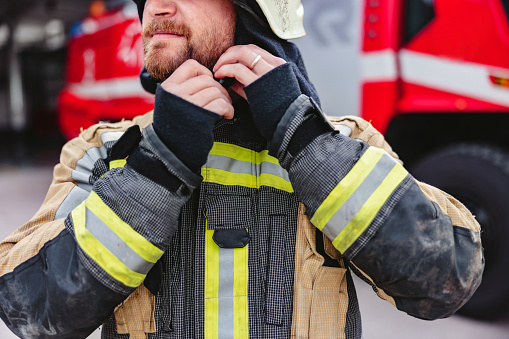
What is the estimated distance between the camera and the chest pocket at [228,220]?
105cm

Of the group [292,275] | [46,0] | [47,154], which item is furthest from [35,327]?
[46,0]

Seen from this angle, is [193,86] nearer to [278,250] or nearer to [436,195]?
[278,250]

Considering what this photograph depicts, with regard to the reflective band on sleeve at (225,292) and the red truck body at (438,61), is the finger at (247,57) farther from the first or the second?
the red truck body at (438,61)

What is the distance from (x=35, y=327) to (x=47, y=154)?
12141 mm

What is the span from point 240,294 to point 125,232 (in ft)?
0.98

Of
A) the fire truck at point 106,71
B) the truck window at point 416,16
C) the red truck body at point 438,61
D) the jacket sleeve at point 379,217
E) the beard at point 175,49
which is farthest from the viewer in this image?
the fire truck at point 106,71

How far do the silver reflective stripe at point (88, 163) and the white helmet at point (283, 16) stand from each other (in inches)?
19.1

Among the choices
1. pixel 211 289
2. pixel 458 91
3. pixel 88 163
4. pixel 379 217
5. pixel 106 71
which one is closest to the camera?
pixel 379 217

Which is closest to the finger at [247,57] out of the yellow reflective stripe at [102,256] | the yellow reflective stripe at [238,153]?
the yellow reflective stripe at [238,153]

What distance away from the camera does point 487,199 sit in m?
2.51

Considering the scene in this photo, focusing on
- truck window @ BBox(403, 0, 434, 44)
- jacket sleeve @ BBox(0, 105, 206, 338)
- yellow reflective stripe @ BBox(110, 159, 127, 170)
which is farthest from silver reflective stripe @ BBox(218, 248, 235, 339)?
truck window @ BBox(403, 0, 434, 44)

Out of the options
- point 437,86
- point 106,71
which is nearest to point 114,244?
point 437,86

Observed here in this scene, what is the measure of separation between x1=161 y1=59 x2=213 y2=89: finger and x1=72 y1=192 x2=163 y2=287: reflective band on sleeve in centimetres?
29

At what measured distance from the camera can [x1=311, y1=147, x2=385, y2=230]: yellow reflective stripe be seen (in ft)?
3.01
